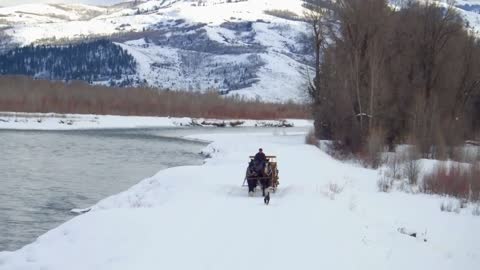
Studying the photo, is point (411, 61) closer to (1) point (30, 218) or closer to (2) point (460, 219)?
(2) point (460, 219)

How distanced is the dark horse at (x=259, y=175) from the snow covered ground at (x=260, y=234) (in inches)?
20.9

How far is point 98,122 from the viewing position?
89.4 metres

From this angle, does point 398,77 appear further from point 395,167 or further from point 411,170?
point 411,170

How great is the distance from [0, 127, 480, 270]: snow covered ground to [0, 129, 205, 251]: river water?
2.23m

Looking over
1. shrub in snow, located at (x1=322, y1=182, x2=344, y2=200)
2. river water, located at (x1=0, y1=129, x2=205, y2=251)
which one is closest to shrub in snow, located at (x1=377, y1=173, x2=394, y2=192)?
shrub in snow, located at (x1=322, y1=182, x2=344, y2=200)

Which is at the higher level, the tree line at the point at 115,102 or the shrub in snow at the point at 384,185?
the tree line at the point at 115,102

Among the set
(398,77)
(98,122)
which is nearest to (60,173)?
(398,77)

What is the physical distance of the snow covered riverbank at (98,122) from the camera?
76750 millimetres

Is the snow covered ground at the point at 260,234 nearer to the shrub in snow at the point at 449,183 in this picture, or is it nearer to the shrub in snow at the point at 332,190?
the shrub in snow at the point at 332,190

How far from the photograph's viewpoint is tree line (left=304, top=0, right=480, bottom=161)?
37.1m

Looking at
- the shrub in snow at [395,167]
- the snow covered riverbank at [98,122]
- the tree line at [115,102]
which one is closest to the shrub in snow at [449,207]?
the shrub in snow at [395,167]

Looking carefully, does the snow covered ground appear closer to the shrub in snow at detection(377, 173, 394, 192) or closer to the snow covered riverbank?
the shrub in snow at detection(377, 173, 394, 192)

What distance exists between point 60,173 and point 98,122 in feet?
193

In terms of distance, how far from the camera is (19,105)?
9638 centimetres
